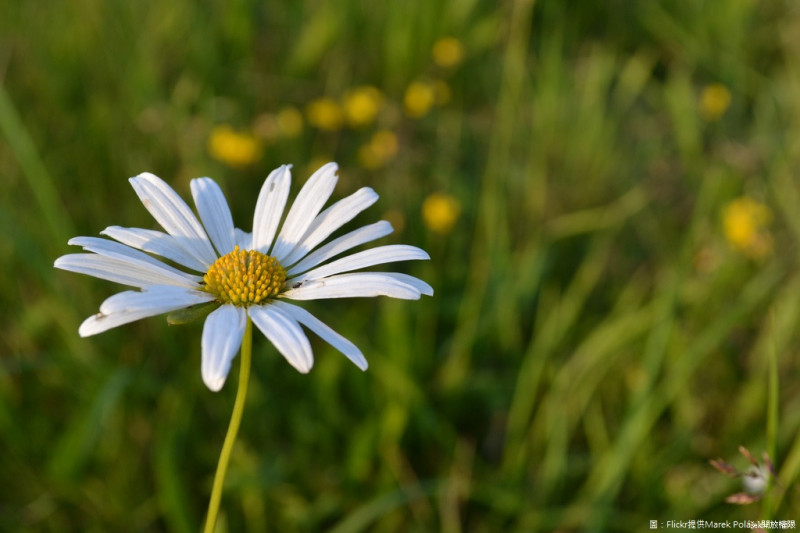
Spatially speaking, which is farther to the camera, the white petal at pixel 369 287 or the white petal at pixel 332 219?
the white petal at pixel 332 219

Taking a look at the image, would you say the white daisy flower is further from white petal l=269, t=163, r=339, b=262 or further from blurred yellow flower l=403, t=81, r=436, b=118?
blurred yellow flower l=403, t=81, r=436, b=118

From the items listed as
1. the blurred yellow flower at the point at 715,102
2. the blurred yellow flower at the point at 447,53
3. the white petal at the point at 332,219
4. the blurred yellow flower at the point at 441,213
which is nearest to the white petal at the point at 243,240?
the white petal at the point at 332,219

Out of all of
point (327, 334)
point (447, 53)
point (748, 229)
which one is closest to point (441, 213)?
point (748, 229)

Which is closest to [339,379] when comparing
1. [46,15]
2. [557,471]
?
[557,471]

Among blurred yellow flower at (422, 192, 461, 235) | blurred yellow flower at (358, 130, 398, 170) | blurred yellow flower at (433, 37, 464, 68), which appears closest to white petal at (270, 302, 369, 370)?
blurred yellow flower at (422, 192, 461, 235)

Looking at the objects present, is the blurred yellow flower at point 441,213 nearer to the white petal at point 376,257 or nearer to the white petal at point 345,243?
the white petal at point 345,243
